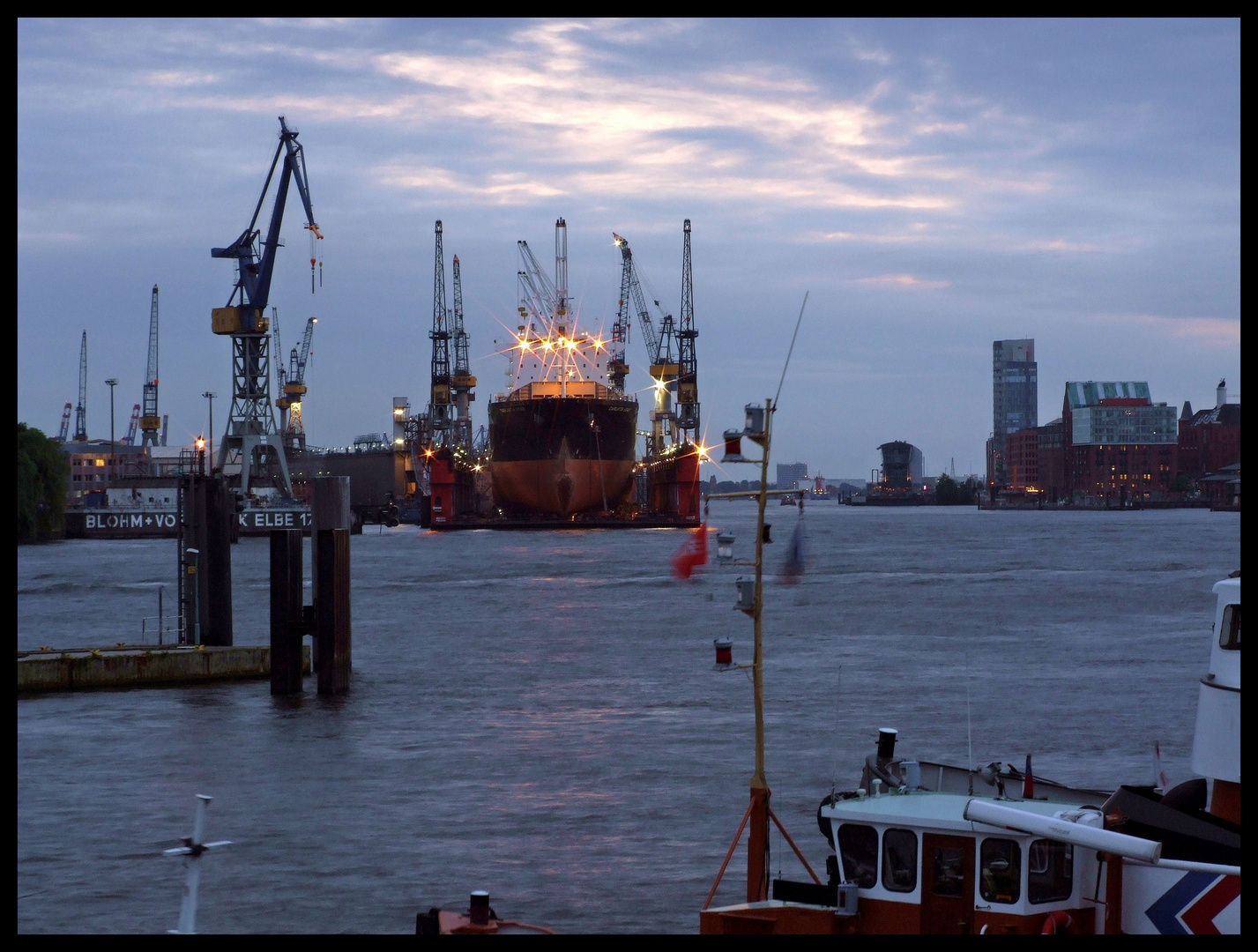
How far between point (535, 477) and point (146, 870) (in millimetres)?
111888

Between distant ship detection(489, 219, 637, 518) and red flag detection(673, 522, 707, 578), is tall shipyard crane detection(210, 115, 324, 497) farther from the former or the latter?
red flag detection(673, 522, 707, 578)

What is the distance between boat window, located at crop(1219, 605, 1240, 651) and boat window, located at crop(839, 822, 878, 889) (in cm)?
402

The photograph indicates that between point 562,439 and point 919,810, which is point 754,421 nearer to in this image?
point 919,810

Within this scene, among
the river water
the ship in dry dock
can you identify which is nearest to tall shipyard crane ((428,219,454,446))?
the ship in dry dock

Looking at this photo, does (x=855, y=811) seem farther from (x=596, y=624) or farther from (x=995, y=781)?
(x=596, y=624)

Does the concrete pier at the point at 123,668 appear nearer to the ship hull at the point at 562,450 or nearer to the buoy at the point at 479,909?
the buoy at the point at 479,909

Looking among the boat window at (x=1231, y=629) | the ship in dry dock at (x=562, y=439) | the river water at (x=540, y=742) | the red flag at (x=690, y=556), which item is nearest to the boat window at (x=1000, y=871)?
the boat window at (x=1231, y=629)

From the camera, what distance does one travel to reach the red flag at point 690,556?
1172 centimetres

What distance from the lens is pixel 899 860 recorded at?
465 inches

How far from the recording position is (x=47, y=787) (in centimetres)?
2511

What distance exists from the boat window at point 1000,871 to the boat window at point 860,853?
0.93 meters

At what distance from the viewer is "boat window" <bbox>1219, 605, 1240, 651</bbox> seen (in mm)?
12828

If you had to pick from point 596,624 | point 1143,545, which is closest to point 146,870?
point 596,624
